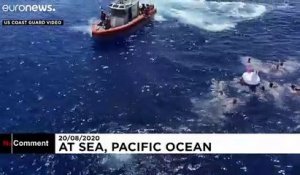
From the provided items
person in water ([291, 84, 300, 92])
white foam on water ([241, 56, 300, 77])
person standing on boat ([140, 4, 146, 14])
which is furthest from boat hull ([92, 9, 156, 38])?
person in water ([291, 84, 300, 92])

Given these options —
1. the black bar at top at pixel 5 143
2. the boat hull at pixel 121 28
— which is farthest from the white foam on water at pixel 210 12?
the black bar at top at pixel 5 143

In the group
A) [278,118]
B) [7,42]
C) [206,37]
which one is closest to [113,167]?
[278,118]

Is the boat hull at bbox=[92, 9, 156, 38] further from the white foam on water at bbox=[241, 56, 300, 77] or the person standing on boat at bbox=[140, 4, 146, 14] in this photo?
the white foam on water at bbox=[241, 56, 300, 77]

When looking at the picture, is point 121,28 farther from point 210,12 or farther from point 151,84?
point 151,84

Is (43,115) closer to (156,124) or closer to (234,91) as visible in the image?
(156,124)

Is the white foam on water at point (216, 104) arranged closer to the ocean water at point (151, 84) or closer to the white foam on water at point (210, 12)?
the ocean water at point (151, 84)
